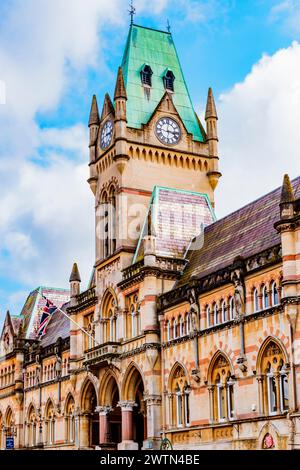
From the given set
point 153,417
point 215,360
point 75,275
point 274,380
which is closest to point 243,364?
point 274,380

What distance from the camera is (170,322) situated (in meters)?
51.2

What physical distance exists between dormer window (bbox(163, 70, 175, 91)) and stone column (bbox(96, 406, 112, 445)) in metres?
26.8

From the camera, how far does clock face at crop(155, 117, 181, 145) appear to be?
204 ft

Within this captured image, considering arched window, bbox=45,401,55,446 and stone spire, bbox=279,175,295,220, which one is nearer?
stone spire, bbox=279,175,295,220

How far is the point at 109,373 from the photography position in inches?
2255

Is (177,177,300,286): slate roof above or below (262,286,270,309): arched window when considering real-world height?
above

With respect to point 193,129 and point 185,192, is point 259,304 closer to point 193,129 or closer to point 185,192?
point 185,192

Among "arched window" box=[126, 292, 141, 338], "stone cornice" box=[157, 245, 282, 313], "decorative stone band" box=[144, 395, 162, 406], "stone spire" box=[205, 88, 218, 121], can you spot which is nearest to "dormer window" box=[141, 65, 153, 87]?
"stone spire" box=[205, 88, 218, 121]

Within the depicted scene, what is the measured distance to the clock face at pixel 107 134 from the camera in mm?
62525

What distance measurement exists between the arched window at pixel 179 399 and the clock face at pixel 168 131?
20.6 meters

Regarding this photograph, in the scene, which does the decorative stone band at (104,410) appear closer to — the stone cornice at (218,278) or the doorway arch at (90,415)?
the doorway arch at (90,415)

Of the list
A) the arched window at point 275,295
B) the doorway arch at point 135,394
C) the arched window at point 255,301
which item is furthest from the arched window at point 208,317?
the doorway arch at point 135,394

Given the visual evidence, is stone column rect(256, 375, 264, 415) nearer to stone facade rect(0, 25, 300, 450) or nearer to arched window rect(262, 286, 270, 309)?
stone facade rect(0, 25, 300, 450)

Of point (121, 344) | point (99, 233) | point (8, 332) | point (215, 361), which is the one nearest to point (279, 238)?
point (215, 361)
